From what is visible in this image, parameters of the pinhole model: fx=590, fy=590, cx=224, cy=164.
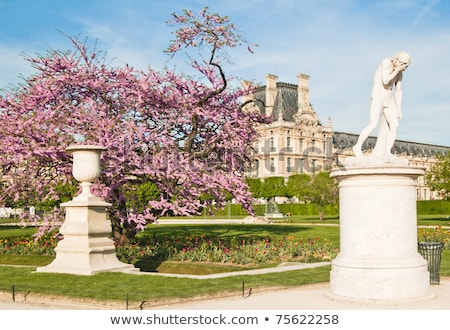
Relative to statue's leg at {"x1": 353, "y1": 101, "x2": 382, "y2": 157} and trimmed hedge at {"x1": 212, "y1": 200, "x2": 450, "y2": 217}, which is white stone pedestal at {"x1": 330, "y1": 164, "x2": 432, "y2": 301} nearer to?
statue's leg at {"x1": 353, "y1": 101, "x2": 382, "y2": 157}

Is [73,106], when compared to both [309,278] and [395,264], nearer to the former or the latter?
[309,278]

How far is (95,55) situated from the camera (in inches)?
707

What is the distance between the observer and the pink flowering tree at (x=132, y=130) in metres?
16.6

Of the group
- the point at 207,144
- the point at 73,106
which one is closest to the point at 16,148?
the point at 73,106

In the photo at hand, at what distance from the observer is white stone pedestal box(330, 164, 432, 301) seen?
29.2 ft

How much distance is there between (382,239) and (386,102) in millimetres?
2282

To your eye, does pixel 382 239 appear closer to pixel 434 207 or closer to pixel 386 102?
pixel 386 102

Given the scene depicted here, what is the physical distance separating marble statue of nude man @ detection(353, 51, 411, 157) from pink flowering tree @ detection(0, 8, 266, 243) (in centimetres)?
761

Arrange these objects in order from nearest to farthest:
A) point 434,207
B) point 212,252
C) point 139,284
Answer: point 139,284 → point 212,252 → point 434,207

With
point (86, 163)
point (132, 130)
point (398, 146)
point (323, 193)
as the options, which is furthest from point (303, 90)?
point (86, 163)

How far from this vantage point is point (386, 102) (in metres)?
9.71

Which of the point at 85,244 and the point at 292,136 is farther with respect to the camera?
the point at 292,136
